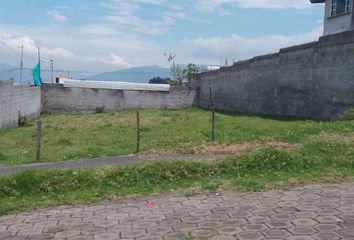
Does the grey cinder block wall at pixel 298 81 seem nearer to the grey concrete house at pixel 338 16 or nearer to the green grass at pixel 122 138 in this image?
the green grass at pixel 122 138

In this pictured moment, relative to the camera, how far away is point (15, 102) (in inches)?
784

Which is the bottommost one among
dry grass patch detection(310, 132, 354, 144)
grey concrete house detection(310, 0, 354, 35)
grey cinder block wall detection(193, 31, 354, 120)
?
dry grass patch detection(310, 132, 354, 144)

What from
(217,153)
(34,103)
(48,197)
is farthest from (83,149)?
(34,103)

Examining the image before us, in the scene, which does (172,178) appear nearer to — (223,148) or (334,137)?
(223,148)

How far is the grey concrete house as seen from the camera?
22562 millimetres

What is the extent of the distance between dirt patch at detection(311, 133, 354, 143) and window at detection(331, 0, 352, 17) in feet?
50.2

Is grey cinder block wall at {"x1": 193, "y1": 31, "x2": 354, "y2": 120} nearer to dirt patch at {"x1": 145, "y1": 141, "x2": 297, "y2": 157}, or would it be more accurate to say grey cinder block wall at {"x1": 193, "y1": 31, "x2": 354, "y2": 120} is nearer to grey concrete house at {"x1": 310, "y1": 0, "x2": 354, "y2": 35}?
grey concrete house at {"x1": 310, "y1": 0, "x2": 354, "y2": 35}

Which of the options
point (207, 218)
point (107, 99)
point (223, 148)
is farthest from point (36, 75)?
point (207, 218)

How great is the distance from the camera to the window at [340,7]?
22.8 m

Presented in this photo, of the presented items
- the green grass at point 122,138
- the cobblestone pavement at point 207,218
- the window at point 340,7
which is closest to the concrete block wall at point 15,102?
the green grass at point 122,138

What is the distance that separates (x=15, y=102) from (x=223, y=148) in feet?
44.3

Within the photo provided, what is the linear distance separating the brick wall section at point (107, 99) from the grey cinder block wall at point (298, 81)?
4647 millimetres

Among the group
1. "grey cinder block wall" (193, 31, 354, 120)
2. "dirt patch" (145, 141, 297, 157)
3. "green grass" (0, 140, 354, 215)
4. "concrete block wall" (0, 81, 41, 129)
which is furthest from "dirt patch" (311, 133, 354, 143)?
"concrete block wall" (0, 81, 41, 129)

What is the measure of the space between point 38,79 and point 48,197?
24.5m
